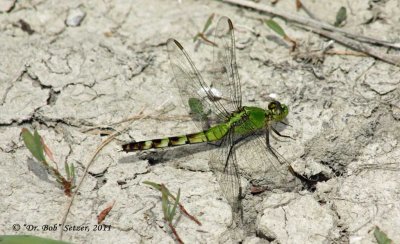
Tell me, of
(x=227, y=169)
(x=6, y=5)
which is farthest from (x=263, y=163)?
(x=6, y=5)

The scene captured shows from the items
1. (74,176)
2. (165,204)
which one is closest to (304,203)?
(165,204)

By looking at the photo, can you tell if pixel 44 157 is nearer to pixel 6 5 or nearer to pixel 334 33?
pixel 6 5

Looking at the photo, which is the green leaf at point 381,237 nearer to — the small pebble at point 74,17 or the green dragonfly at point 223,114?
the green dragonfly at point 223,114

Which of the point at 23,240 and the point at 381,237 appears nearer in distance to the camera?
the point at 23,240

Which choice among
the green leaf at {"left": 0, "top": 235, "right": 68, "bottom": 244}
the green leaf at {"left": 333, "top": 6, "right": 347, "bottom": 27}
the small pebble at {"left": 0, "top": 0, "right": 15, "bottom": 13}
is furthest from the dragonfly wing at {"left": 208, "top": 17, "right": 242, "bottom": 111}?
the small pebble at {"left": 0, "top": 0, "right": 15, "bottom": 13}

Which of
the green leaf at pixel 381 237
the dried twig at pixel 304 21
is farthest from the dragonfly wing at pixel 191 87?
the green leaf at pixel 381 237
